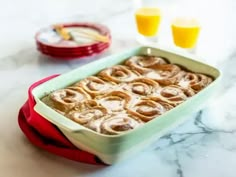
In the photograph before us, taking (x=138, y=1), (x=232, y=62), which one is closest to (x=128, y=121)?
(x=232, y=62)

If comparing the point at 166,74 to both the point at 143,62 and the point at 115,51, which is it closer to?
the point at 143,62

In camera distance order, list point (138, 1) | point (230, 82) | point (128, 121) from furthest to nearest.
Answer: point (138, 1) → point (230, 82) → point (128, 121)

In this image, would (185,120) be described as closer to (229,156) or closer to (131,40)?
(229,156)

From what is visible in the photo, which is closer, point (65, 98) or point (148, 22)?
point (65, 98)

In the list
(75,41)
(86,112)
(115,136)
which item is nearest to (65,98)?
(86,112)

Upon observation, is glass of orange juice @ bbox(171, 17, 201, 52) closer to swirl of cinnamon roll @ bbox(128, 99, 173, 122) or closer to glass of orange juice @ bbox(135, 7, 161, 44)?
glass of orange juice @ bbox(135, 7, 161, 44)

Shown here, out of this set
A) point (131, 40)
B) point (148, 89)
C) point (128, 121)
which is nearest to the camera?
point (128, 121)
